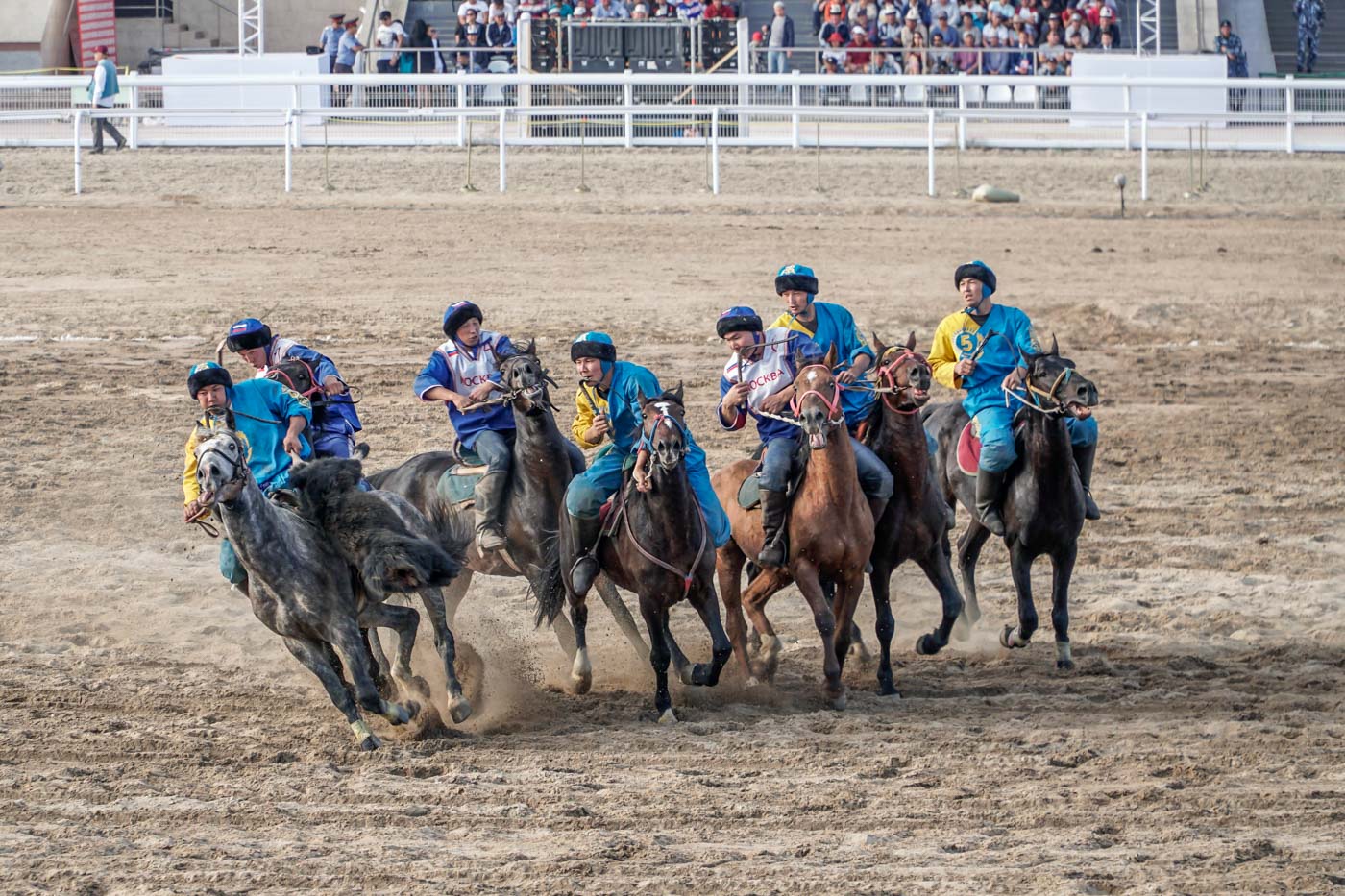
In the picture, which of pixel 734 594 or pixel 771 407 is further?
pixel 734 594

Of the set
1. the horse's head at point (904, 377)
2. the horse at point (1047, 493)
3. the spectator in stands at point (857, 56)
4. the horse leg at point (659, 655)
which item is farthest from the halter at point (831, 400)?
the spectator in stands at point (857, 56)

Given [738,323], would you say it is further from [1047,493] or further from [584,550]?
[1047,493]

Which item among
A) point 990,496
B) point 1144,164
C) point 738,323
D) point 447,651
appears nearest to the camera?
point 447,651

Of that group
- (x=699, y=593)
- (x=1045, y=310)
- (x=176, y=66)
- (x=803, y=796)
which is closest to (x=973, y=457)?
(x=699, y=593)

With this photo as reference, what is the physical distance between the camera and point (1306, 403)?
15398 millimetres

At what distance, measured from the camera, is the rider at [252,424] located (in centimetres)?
813

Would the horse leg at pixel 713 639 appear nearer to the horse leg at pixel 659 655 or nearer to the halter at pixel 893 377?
the horse leg at pixel 659 655

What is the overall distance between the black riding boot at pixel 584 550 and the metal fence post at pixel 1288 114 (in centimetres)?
1923

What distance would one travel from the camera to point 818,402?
8.59 m

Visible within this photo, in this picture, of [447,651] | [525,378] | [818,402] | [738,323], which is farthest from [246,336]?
[818,402]

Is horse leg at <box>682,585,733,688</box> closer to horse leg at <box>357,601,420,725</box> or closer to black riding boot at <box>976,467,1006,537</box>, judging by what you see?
horse leg at <box>357,601,420,725</box>

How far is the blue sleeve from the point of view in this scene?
32.6 feet

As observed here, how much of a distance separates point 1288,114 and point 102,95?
16.8 meters

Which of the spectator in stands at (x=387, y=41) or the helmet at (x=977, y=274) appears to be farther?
the spectator in stands at (x=387, y=41)
